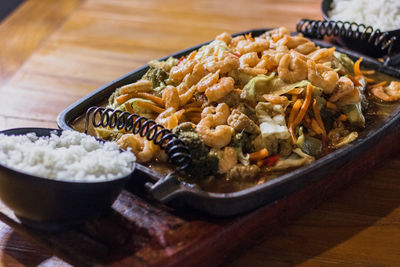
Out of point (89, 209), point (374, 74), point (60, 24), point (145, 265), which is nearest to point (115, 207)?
point (89, 209)

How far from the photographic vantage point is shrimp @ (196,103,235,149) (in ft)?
7.29

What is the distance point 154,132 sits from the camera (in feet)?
7.21

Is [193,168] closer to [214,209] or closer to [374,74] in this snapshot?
[214,209]

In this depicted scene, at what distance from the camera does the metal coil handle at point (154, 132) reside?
83.0 inches

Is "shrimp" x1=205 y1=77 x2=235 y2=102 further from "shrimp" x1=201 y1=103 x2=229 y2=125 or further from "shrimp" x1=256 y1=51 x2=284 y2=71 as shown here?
"shrimp" x1=256 y1=51 x2=284 y2=71

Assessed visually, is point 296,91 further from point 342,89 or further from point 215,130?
point 215,130

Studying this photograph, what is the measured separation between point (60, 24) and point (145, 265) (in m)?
3.07

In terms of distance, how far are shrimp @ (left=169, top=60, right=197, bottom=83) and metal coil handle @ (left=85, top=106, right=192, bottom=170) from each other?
0.34 m

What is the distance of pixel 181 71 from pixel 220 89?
0.31 m

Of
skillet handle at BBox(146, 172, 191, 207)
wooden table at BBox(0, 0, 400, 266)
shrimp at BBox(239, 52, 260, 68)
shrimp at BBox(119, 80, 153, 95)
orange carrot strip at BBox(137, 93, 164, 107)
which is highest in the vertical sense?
shrimp at BBox(239, 52, 260, 68)

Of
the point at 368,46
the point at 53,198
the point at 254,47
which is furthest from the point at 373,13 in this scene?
the point at 53,198

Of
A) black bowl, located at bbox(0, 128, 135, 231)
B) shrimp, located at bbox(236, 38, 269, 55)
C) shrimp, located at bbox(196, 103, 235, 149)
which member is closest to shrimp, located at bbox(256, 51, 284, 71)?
shrimp, located at bbox(236, 38, 269, 55)

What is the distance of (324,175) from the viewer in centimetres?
226

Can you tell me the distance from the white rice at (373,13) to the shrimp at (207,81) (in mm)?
1597
